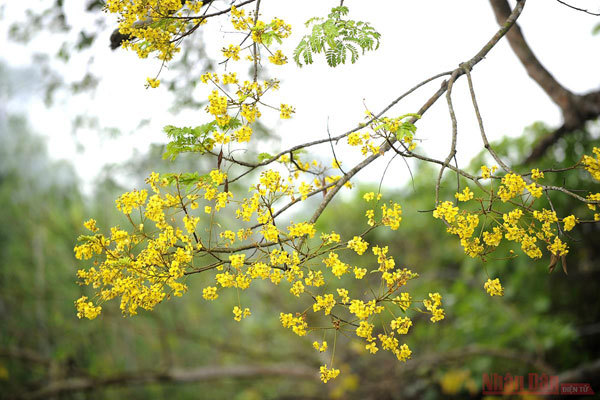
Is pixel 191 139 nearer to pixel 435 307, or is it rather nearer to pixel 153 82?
pixel 153 82

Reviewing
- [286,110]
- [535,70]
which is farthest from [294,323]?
[535,70]

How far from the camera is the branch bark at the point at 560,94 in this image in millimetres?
2820

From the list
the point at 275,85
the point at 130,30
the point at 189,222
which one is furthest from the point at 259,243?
the point at 130,30

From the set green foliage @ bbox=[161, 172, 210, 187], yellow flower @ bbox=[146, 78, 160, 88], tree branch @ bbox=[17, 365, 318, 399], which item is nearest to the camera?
green foliage @ bbox=[161, 172, 210, 187]

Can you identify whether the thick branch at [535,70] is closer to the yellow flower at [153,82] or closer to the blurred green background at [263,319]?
the blurred green background at [263,319]

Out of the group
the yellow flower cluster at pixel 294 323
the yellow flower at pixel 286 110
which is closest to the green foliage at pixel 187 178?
the yellow flower at pixel 286 110

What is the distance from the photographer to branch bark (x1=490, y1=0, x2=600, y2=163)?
9.25 feet

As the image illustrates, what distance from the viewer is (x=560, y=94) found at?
2963 mm

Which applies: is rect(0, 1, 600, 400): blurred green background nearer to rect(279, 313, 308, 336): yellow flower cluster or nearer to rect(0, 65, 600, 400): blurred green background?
rect(0, 65, 600, 400): blurred green background

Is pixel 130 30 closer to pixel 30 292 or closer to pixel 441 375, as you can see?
pixel 441 375

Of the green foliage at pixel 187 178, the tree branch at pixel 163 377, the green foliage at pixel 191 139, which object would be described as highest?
the green foliage at pixel 191 139

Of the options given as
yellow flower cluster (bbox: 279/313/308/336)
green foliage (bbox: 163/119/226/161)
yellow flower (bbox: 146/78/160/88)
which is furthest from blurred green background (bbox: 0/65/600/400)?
yellow flower cluster (bbox: 279/313/308/336)

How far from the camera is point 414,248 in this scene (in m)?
5.76

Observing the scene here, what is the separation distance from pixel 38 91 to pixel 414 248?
4.25 m
